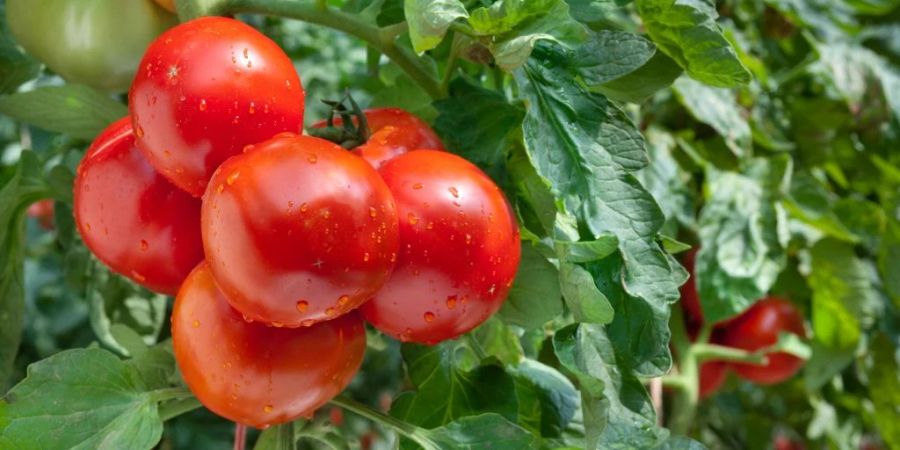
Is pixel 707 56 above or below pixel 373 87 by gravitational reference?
above

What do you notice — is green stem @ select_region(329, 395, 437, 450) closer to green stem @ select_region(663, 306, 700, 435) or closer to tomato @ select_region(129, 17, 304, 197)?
tomato @ select_region(129, 17, 304, 197)

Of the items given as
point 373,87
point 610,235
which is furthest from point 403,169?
point 373,87

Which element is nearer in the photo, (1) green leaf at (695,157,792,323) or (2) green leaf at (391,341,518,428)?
(2) green leaf at (391,341,518,428)

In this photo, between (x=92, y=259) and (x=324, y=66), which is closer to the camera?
(x=92, y=259)

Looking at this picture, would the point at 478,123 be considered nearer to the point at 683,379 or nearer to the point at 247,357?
the point at 247,357

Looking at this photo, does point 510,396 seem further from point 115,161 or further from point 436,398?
point 115,161

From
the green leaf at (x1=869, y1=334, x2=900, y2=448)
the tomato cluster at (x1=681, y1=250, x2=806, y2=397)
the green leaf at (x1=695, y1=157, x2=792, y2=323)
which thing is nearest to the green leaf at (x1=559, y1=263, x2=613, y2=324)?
the green leaf at (x1=695, y1=157, x2=792, y2=323)
